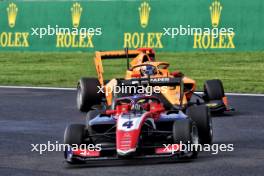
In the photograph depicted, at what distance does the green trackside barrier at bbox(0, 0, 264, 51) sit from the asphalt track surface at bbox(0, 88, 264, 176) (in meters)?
7.42

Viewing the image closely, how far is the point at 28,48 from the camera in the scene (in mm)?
31469

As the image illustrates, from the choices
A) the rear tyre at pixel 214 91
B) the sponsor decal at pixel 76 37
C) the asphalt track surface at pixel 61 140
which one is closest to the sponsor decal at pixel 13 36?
the sponsor decal at pixel 76 37

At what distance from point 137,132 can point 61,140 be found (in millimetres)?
2853

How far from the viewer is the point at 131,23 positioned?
96.6ft

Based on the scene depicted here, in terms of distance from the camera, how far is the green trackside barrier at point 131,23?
27828 mm

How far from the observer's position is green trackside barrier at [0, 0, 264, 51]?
2783cm

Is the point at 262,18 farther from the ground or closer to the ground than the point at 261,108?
farther from the ground

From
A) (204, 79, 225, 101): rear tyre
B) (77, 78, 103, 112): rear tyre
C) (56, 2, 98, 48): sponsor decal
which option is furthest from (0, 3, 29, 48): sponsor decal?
(204, 79, 225, 101): rear tyre

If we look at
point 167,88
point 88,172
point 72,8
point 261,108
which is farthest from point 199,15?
point 88,172

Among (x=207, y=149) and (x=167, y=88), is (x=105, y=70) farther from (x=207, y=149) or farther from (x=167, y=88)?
(x=207, y=149)

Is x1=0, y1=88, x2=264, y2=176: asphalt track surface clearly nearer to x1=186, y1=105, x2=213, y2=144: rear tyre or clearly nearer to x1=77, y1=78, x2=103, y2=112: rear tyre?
x1=77, y1=78, x2=103, y2=112: rear tyre

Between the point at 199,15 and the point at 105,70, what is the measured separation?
314 cm

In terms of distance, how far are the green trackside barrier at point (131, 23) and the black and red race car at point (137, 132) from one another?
14650mm

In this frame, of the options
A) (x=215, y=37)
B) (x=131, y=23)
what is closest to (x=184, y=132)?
(x=215, y=37)
